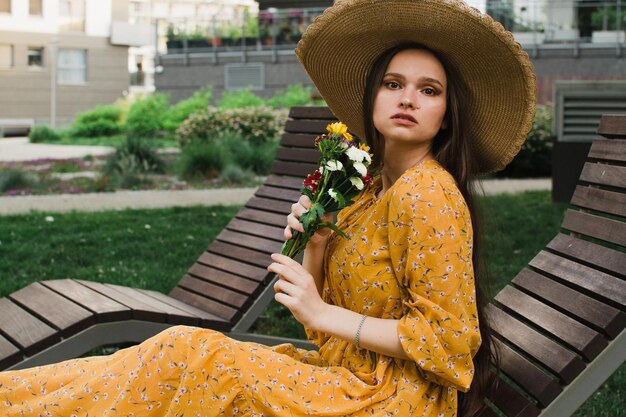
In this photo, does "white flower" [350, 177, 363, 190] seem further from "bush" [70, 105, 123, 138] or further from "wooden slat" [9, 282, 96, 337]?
"bush" [70, 105, 123, 138]

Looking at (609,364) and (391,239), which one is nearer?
(391,239)

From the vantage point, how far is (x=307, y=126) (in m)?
5.17

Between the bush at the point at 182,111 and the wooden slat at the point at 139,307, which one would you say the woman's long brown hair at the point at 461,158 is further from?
the bush at the point at 182,111

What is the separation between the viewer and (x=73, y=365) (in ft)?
8.03

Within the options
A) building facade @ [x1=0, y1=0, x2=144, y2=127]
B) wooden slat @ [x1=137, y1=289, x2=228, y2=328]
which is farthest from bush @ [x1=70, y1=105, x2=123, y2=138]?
wooden slat @ [x1=137, y1=289, x2=228, y2=328]

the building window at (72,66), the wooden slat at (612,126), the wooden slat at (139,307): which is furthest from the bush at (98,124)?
the wooden slat at (612,126)

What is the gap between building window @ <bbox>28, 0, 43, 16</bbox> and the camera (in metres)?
33.9

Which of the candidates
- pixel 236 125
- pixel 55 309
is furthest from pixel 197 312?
pixel 236 125

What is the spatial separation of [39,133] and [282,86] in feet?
23.1

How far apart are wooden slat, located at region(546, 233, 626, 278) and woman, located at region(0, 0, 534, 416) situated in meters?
0.59

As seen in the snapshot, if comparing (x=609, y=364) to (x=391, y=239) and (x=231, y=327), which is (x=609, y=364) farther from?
(x=231, y=327)

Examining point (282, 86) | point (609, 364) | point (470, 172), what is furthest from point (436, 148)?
point (282, 86)

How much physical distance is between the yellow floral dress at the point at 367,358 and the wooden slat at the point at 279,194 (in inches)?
101

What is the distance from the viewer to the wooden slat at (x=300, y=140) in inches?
201
